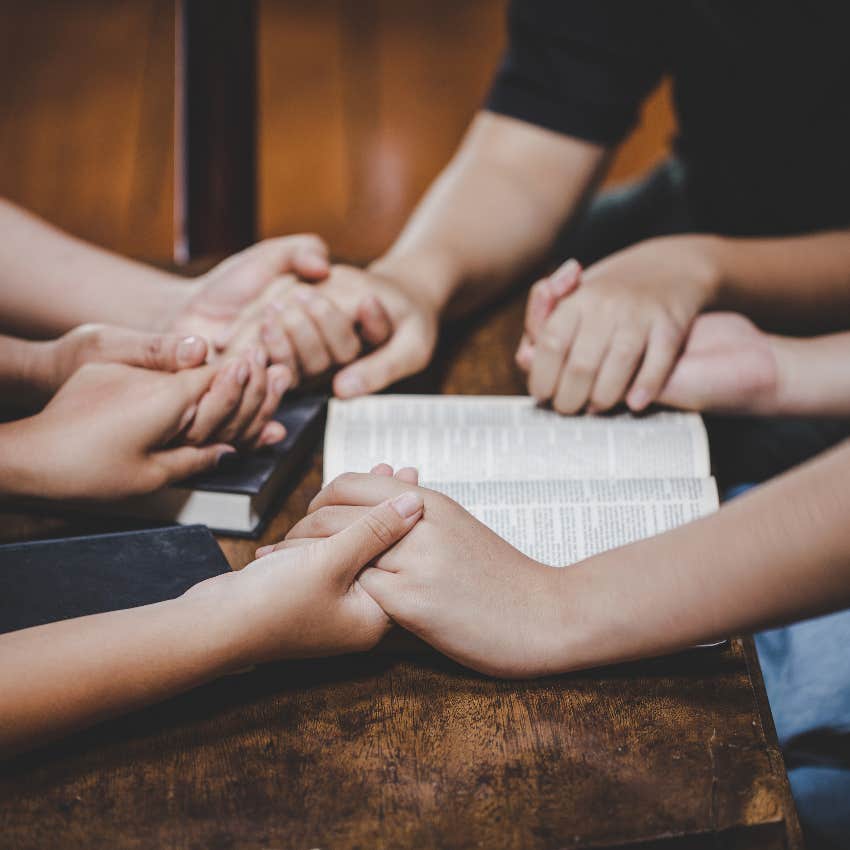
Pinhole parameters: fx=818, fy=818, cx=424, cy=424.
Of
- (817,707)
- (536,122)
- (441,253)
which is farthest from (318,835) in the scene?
(536,122)

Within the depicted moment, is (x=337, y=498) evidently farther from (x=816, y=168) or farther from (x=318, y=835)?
(x=816, y=168)

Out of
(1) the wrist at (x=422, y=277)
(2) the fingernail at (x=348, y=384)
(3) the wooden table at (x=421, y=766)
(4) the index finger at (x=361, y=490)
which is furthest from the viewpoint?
(1) the wrist at (x=422, y=277)

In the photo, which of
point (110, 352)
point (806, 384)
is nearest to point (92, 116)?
point (110, 352)

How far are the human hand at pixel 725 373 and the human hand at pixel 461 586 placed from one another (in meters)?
0.27

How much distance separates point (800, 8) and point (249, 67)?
93 centimetres

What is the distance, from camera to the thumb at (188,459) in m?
0.58

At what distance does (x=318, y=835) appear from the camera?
1.30ft

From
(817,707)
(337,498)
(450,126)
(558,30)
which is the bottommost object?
(450,126)

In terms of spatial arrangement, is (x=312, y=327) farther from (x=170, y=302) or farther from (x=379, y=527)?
(x=379, y=527)

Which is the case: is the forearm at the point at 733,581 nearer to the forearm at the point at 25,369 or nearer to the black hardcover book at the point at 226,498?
the black hardcover book at the point at 226,498

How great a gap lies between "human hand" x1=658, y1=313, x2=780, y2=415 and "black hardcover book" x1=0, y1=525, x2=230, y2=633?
1.32 ft

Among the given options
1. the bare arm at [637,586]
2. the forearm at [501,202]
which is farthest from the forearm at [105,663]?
the forearm at [501,202]

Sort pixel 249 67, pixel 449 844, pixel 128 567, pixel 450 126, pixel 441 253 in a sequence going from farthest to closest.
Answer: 1. pixel 450 126
2. pixel 249 67
3. pixel 441 253
4. pixel 128 567
5. pixel 449 844

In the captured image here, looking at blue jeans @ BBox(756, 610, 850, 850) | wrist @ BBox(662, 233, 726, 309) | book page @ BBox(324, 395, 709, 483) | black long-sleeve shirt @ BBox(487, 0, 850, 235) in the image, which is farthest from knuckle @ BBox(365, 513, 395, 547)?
black long-sleeve shirt @ BBox(487, 0, 850, 235)
